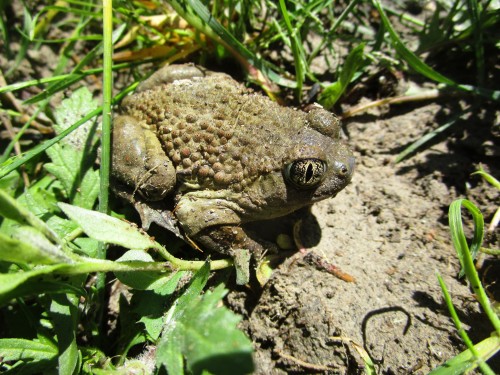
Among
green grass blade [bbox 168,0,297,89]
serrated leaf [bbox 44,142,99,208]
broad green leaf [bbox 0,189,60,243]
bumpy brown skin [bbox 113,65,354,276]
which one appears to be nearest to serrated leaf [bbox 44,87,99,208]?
serrated leaf [bbox 44,142,99,208]

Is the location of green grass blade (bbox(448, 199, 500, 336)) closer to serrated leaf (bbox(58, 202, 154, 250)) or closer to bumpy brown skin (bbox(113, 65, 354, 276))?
bumpy brown skin (bbox(113, 65, 354, 276))

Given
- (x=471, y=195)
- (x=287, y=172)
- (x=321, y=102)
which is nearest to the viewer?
(x=287, y=172)

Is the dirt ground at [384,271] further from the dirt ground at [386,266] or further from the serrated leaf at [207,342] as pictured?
the serrated leaf at [207,342]

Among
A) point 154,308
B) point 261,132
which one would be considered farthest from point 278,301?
point 261,132

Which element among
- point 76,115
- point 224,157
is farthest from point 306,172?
point 76,115

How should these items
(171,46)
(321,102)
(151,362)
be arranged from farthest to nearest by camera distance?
(171,46)
(321,102)
(151,362)

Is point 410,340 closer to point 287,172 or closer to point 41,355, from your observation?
point 287,172
